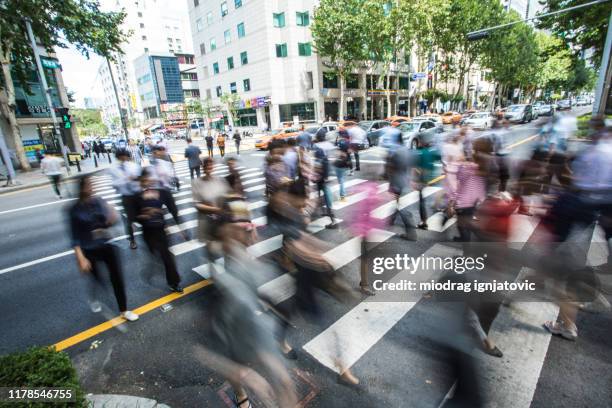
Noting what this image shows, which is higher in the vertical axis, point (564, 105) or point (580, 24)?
point (580, 24)

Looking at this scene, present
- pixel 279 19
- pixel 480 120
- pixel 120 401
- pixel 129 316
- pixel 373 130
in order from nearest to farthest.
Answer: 1. pixel 120 401
2. pixel 129 316
3. pixel 373 130
4. pixel 480 120
5. pixel 279 19

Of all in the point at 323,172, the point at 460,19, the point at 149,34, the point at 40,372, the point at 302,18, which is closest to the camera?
Answer: the point at 40,372

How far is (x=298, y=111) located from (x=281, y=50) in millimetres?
7971

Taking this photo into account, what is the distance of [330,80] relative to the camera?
1644 inches

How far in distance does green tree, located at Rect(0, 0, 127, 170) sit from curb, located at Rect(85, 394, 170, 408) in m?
21.9

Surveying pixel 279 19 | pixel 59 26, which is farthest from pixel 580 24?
pixel 59 26

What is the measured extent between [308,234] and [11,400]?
8.62 ft

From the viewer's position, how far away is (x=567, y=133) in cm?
934

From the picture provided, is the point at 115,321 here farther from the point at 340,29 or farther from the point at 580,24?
the point at 340,29

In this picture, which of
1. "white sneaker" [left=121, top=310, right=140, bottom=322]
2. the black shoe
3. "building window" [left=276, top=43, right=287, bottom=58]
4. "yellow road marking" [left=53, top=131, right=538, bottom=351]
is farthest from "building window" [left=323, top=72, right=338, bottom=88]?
"white sneaker" [left=121, top=310, right=140, bottom=322]

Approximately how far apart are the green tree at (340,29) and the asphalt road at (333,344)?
105 feet

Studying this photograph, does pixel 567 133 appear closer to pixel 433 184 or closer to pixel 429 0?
pixel 433 184

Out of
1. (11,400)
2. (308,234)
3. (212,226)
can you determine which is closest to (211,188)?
(212,226)

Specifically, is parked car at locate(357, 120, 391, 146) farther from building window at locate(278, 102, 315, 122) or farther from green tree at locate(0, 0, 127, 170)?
building window at locate(278, 102, 315, 122)
